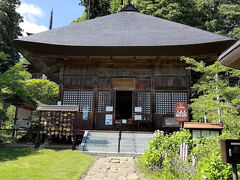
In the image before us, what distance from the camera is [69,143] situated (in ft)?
29.9

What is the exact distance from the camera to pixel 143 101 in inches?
422

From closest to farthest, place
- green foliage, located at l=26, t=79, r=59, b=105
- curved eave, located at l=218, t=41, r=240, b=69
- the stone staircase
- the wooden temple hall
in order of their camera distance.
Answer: curved eave, located at l=218, t=41, r=240, b=69 < the stone staircase < the wooden temple hall < green foliage, located at l=26, t=79, r=59, b=105

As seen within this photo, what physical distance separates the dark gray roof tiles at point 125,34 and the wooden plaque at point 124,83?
1933 millimetres

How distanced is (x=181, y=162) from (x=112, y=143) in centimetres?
379

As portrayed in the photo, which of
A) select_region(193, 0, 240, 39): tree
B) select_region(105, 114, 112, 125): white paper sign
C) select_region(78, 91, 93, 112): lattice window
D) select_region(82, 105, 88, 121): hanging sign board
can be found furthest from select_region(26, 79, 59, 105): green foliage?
select_region(193, 0, 240, 39): tree

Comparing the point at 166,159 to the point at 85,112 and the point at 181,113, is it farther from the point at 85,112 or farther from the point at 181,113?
the point at 85,112

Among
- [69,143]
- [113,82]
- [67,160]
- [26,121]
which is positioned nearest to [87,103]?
[113,82]

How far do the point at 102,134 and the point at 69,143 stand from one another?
1535 millimetres

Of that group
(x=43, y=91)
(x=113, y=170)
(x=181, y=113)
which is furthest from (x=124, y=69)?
(x=43, y=91)

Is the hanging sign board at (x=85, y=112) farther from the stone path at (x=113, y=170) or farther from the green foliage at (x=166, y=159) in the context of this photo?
the green foliage at (x=166, y=159)

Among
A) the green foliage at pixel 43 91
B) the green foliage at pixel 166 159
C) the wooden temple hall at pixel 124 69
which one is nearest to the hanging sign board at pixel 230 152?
the green foliage at pixel 166 159

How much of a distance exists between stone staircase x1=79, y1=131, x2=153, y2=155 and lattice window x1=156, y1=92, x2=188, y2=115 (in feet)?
6.76

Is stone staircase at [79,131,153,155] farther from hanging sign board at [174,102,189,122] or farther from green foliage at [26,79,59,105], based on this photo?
green foliage at [26,79,59,105]

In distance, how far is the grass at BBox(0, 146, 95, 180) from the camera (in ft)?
14.6
